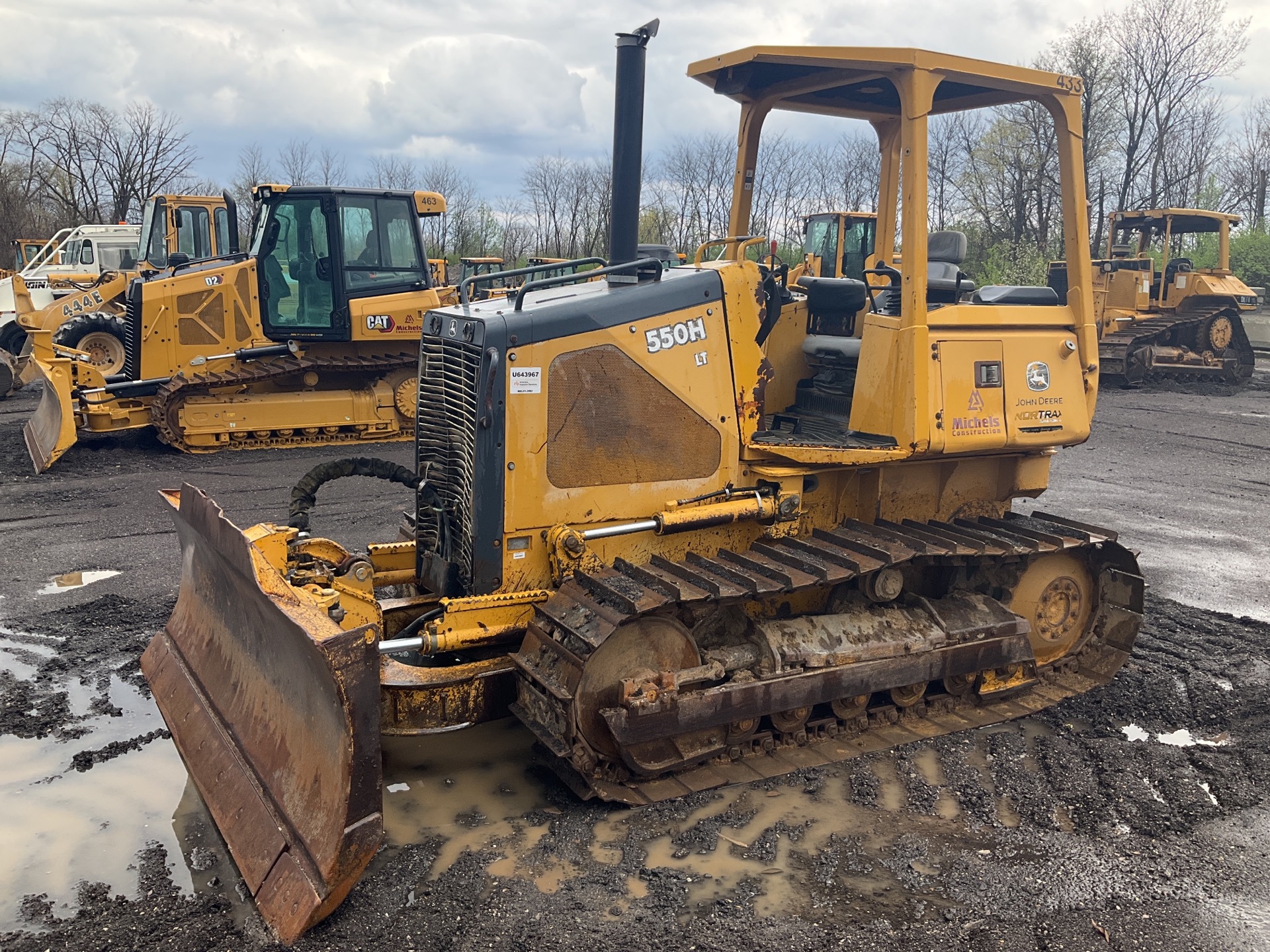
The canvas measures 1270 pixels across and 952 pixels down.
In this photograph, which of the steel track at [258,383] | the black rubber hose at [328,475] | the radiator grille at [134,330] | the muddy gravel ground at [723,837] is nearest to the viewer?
the muddy gravel ground at [723,837]

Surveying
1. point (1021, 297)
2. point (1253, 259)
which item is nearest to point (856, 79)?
point (1021, 297)

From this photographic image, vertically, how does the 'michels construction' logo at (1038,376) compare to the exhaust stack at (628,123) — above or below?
below

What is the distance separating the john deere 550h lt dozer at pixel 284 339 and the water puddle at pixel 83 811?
24.0ft

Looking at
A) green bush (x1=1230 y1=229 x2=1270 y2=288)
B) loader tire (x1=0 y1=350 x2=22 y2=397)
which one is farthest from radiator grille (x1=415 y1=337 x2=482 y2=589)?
green bush (x1=1230 y1=229 x2=1270 y2=288)

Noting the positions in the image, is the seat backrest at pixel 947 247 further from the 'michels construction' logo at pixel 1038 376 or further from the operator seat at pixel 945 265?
the 'michels construction' logo at pixel 1038 376

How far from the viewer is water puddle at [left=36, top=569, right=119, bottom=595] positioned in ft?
23.2

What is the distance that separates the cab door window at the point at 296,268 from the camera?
12.0 meters

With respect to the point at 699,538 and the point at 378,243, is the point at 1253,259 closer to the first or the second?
the point at 378,243

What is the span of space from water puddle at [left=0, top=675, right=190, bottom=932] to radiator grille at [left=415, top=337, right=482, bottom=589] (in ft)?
5.07

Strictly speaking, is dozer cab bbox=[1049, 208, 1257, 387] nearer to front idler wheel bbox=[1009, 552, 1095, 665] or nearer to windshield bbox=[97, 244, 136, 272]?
front idler wheel bbox=[1009, 552, 1095, 665]

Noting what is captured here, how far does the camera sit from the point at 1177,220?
21.0 meters

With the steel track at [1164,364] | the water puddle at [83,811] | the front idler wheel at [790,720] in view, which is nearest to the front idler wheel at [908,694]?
the front idler wheel at [790,720]

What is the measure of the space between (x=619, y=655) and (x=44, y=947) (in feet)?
7.26

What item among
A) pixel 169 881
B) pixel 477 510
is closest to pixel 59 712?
pixel 169 881
